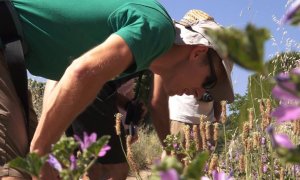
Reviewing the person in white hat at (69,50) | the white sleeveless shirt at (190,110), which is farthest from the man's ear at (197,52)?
the white sleeveless shirt at (190,110)

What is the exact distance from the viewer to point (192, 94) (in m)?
2.59

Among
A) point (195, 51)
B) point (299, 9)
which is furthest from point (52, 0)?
point (299, 9)

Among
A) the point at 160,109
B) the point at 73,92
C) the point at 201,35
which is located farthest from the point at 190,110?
the point at 73,92

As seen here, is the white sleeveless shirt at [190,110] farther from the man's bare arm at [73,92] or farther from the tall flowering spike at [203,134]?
the man's bare arm at [73,92]

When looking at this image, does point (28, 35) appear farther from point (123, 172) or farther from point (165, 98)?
point (123, 172)

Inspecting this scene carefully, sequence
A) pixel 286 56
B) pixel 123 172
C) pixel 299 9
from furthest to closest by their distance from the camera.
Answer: pixel 123 172 < pixel 286 56 < pixel 299 9

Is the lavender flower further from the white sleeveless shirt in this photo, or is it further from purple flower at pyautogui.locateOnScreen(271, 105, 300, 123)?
the white sleeveless shirt

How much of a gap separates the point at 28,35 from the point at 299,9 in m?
1.61

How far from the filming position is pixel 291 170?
2141 mm

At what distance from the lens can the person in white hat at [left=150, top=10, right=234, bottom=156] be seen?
244 centimetres

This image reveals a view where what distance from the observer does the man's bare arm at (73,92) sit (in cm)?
156

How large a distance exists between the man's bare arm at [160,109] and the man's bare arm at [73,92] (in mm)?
1354

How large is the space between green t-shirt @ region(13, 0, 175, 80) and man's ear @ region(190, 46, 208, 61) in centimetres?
49

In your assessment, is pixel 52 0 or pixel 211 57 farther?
pixel 211 57
